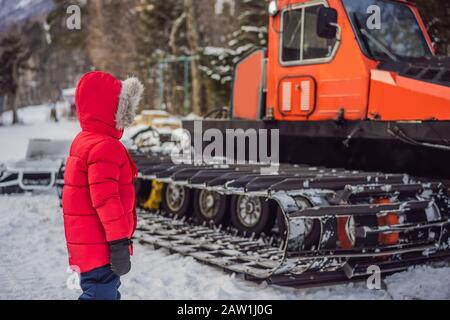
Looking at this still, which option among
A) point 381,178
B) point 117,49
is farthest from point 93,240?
point 117,49

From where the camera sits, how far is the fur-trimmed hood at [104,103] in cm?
332

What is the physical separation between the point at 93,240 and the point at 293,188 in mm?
2101

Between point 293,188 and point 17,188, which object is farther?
point 17,188

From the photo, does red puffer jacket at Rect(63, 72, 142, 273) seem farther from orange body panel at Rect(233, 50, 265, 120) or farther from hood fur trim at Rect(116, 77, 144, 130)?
orange body panel at Rect(233, 50, 265, 120)

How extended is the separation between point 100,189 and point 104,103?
0.50m

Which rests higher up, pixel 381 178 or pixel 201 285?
pixel 381 178

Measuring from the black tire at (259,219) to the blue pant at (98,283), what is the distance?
3.15 metres

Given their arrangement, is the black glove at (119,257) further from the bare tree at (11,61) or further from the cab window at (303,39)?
the bare tree at (11,61)

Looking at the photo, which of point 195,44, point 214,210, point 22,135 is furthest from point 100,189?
point 22,135

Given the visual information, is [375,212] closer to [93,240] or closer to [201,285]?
[201,285]

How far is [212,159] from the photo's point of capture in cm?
714
